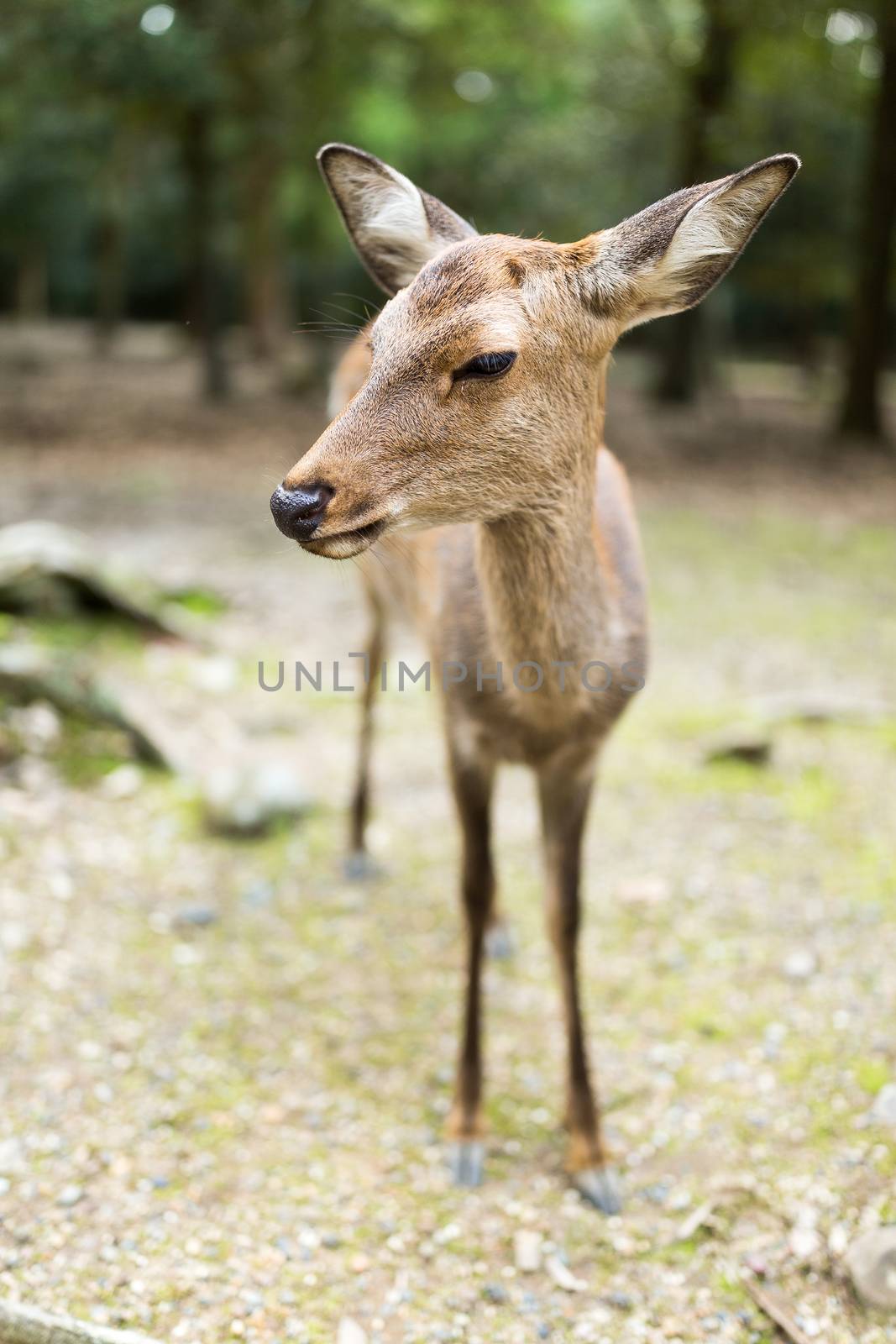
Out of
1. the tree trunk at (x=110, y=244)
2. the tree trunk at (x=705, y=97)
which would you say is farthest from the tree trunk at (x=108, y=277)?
the tree trunk at (x=705, y=97)

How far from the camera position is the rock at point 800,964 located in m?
3.38

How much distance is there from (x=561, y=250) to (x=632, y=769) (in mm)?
2987

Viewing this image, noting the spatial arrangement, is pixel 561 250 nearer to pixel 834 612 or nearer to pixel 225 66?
pixel 834 612

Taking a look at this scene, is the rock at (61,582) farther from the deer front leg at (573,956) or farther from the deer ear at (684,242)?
the deer ear at (684,242)

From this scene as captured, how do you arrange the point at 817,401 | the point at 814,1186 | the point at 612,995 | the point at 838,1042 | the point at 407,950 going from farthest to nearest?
the point at 817,401, the point at 407,950, the point at 612,995, the point at 838,1042, the point at 814,1186

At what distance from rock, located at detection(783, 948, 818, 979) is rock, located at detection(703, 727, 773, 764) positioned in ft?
4.24

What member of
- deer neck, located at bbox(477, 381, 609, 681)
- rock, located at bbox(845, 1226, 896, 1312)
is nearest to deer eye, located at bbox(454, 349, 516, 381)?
deer neck, located at bbox(477, 381, 609, 681)

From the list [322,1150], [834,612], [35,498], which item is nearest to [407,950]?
[322,1150]

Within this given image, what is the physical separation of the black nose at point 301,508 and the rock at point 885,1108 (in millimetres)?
2040

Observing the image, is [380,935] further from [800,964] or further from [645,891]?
[800,964]

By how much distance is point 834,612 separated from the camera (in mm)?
7004

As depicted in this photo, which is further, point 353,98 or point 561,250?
point 353,98

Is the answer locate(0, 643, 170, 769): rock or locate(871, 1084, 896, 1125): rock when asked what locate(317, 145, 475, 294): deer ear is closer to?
locate(871, 1084, 896, 1125): rock

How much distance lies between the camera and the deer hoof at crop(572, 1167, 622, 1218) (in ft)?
8.54
